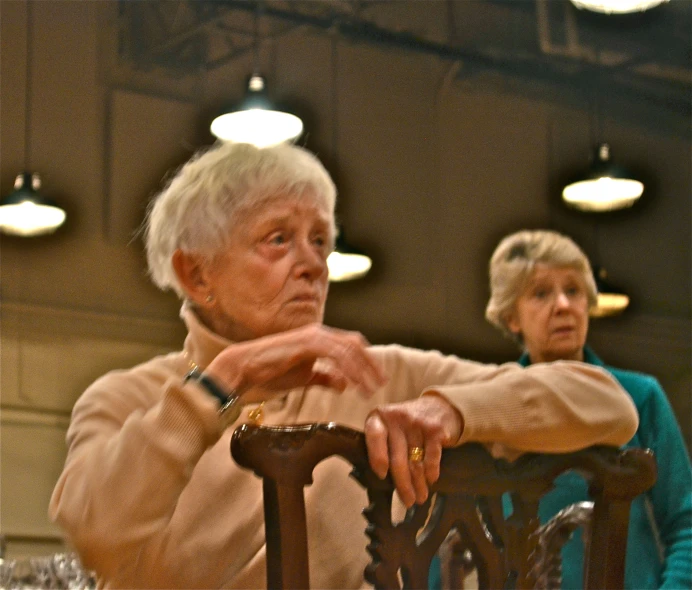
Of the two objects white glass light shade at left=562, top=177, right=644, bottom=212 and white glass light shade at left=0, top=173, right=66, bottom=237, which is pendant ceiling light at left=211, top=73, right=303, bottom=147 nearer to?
white glass light shade at left=0, top=173, right=66, bottom=237

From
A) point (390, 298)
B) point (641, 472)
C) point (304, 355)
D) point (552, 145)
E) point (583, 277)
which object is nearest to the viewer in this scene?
point (641, 472)

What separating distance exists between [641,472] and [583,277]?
1.86m

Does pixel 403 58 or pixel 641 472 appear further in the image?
pixel 403 58

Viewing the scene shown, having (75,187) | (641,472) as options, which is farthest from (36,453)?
(641,472)

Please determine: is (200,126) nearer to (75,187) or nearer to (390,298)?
(75,187)

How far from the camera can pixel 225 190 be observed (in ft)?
5.61

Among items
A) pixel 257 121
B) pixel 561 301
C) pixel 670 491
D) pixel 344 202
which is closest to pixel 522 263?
pixel 561 301

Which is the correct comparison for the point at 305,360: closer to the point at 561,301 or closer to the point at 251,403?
the point at 251,403

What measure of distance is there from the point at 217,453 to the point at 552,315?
135 cm

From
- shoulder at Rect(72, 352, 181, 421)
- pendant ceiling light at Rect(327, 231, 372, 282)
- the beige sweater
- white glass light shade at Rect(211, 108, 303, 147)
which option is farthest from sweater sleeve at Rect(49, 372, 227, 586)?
pendant ceiling light at Rect(327, 231, 372, 282)

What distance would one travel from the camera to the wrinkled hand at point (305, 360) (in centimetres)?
134

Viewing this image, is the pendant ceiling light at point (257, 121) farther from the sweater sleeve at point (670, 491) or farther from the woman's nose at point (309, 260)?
the woman's nose at point (309, 260)

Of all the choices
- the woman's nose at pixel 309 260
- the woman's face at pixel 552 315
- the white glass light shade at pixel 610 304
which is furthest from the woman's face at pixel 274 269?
the white glass light shade at pixel 610 304

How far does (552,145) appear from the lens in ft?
25.3
